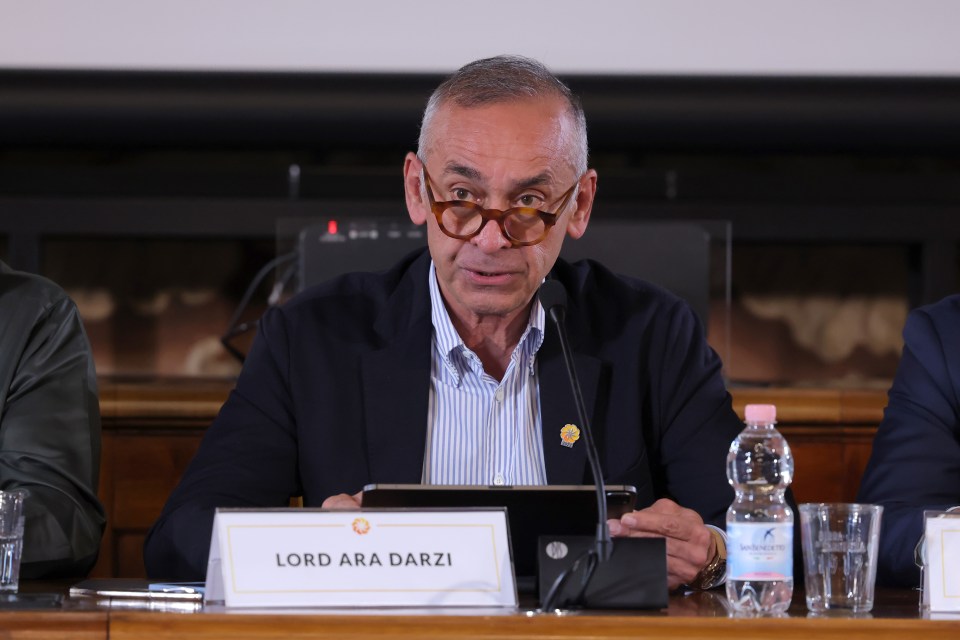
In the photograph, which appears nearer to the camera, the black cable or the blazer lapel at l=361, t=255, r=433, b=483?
the black cable

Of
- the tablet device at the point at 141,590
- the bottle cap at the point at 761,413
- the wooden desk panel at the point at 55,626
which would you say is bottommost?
the wooden desk panel at the point at 55,626

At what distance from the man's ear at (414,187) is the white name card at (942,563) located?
876 millimetres

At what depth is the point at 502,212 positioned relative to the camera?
1.86m

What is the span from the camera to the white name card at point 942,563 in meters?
1.37

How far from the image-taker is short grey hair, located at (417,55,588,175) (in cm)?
194

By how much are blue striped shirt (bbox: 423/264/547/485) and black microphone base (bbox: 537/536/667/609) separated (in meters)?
0.56

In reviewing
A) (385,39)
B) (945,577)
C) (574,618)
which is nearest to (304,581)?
(574,618)

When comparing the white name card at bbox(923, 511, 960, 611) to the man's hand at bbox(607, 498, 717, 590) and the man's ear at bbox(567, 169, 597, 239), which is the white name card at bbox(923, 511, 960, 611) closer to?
the man's hand at bbox(607, 498, 717, 590)

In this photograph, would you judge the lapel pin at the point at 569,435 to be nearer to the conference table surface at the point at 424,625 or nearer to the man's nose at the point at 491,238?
the man's nose at the point at 491,238

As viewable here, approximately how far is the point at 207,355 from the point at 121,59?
1017mm

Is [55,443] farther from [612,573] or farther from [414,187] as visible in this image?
[612,573]

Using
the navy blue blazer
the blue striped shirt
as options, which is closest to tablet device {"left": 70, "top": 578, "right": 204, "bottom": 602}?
the navy blue blazer

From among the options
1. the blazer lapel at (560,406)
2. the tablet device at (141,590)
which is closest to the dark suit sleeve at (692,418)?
the blazer lapel at (560,406)

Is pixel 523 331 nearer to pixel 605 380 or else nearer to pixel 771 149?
pixel 605 380
